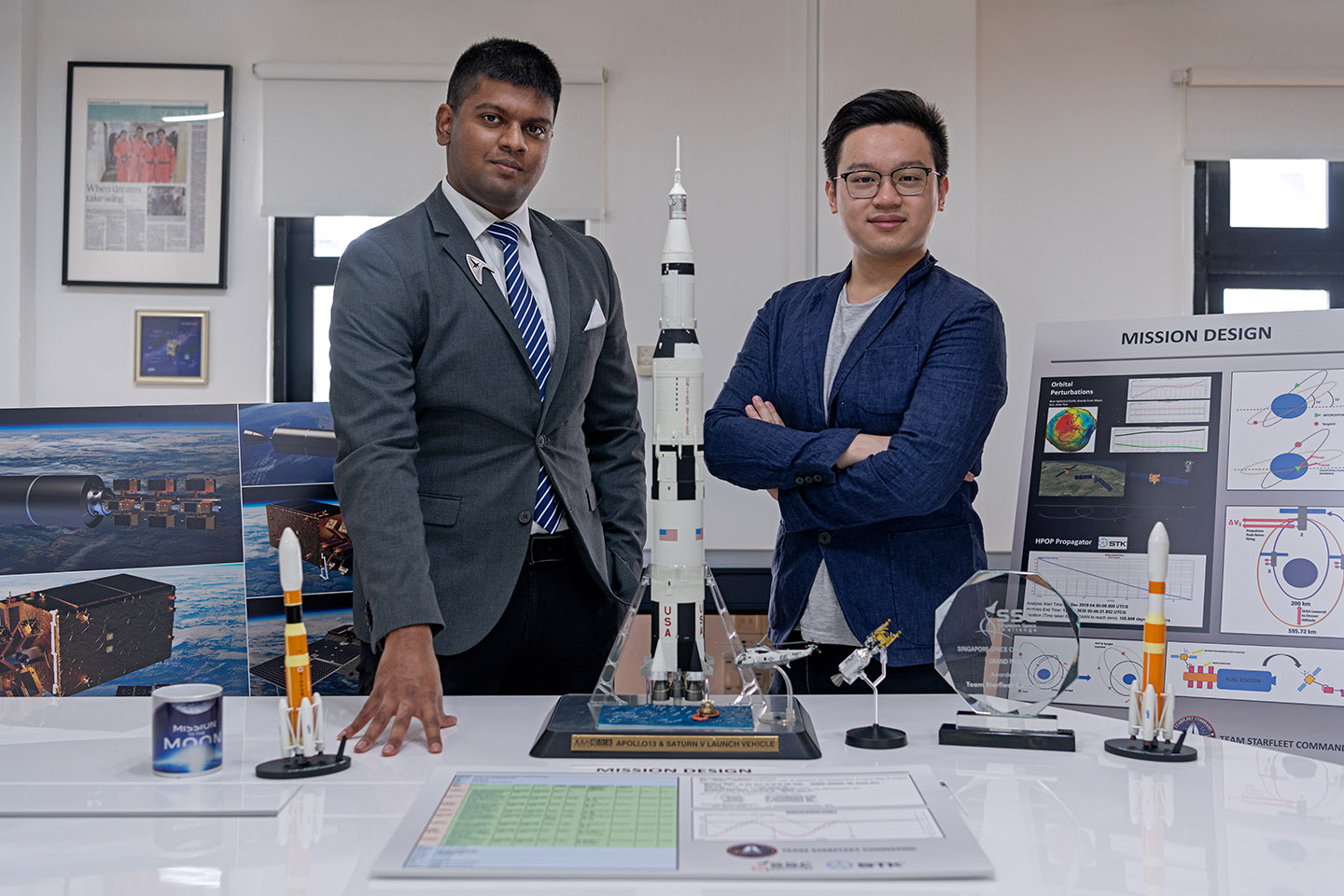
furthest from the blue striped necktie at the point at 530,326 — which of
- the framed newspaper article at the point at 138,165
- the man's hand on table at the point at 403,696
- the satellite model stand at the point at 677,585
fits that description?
the framed newspaper article at the point at 138,165

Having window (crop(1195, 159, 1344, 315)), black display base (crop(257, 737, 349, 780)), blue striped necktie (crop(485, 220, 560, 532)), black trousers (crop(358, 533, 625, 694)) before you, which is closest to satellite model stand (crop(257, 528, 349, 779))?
black display base (crop(257, 737, 349, 780))

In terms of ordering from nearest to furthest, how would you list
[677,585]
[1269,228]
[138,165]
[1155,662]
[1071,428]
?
1. [1155,662]
2. [677,585]
3. [1071,428]
4. [138,165]
5. [1269,228]

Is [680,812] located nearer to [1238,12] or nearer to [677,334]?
[677,334]

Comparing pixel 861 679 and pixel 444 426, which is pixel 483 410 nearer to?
pixel 444 426

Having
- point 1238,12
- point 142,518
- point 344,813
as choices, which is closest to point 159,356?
point 142,518

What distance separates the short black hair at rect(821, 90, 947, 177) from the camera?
6.62ft

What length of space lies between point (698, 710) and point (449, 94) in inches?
48.2

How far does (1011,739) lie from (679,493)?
0.60m

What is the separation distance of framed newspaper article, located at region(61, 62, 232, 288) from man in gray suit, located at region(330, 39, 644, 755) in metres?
2.79

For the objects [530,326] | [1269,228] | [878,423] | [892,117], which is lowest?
[878,423]

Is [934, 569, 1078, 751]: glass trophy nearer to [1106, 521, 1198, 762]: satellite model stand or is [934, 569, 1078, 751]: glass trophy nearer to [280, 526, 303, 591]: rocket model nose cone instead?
[1106, 521, 1198, 762]: satellite model stand

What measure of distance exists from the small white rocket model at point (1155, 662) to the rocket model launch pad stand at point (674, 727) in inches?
17.5

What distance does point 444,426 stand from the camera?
6.05 feet

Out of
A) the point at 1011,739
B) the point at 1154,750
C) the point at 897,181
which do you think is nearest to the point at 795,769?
the point at 1011,739
